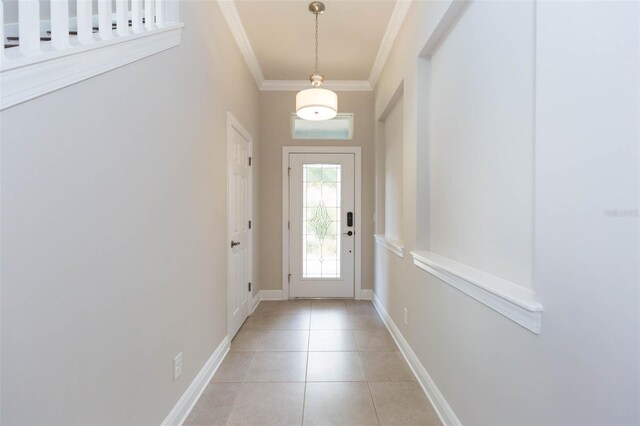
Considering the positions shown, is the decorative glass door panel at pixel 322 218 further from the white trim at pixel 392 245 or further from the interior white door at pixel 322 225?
the white trim at pixel 392 245

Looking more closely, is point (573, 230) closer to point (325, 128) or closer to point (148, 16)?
point (148, 16)

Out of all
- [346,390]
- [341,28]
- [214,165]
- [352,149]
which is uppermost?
[341,28]

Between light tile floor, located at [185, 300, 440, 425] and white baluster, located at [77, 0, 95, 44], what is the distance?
1.97 metres

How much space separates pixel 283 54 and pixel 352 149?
1.46 metres

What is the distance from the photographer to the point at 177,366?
169 cm

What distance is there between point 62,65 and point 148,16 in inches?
28.2

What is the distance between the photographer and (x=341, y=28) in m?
2.85

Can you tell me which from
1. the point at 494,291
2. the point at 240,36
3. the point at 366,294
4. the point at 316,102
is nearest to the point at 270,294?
the point at 366,294

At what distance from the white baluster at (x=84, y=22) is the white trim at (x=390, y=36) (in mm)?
2240

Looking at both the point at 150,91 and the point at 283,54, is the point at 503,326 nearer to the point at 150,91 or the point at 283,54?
the point at 150,91

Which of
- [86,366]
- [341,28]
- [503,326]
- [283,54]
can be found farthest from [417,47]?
[86,366]

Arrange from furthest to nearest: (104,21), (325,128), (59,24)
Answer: (325,128), (104,21), (59,24)

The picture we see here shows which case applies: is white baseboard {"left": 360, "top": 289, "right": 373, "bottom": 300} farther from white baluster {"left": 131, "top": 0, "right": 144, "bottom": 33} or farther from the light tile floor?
white baluster {"left": 131, "top": 0, "right": 144, "bottom": 33}

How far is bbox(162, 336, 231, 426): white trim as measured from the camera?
5.47 feet
